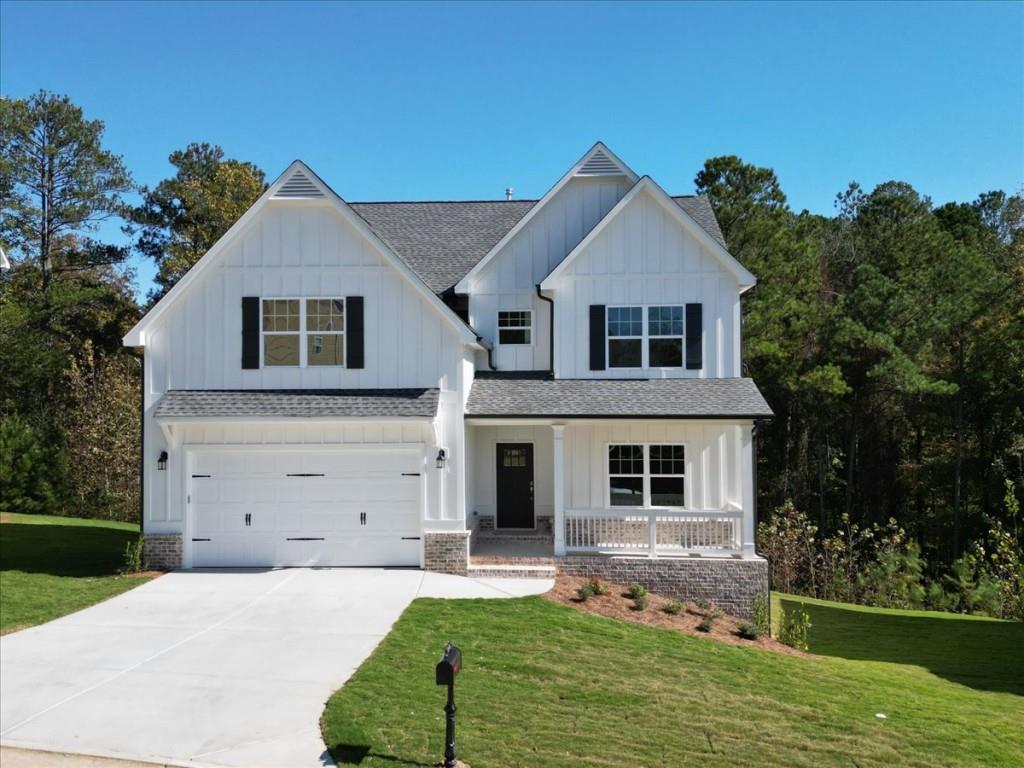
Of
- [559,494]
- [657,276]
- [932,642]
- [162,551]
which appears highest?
[657,276]

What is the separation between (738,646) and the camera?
38.0 feet

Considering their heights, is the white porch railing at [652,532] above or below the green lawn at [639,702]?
above

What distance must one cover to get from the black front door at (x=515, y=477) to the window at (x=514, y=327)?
8.10ft

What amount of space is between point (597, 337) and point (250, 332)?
24.2ft

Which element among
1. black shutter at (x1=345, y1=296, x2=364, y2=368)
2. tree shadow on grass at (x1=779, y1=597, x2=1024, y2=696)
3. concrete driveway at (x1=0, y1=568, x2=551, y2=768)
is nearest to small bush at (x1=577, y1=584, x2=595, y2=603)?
concrete driveway at (x1=0, y1=568, x2=551, y2=768)

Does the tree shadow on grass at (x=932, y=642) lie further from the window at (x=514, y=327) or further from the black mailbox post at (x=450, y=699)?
the black mailbox post at (x=450, y=699)

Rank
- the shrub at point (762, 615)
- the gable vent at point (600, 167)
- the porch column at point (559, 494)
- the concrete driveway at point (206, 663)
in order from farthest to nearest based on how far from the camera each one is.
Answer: the gable vent at point (600, 167), the porch column at point (559, 494), the shrub at point (762, 615), the concrete driveway at point (206, 663)

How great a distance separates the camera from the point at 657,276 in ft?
53.8

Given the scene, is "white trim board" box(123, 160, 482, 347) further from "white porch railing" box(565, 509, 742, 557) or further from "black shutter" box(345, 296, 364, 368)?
"white porch railing" box(565, 509, 742, 557)

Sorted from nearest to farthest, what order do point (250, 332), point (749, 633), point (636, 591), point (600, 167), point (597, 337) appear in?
point (749, 633) < point (636, 591) < point (250, 332) < point (597, 337) < point (600, 167)

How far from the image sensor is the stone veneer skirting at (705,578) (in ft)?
46.9

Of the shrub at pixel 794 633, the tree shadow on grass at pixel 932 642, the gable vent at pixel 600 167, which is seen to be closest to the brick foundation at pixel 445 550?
the shrub at pixel 794 633

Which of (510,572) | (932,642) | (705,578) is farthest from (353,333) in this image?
(932,642)

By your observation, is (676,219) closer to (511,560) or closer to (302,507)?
(511,560)
